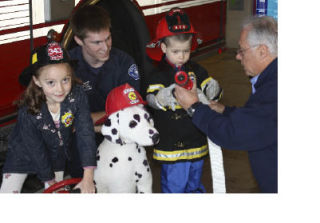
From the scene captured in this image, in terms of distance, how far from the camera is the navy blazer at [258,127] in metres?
2.15

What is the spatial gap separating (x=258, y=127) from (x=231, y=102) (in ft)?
11.0

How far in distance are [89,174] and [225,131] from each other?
70cm

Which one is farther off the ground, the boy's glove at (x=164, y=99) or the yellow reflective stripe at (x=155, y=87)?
the yellow reflective stripe at (x=155, y=87)

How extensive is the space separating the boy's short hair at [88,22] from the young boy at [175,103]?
33cm

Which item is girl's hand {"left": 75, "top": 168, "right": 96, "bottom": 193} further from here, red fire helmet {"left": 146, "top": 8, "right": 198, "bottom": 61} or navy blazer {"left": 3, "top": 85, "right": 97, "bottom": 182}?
red fire helmet {"left": 146, "top": 8, "right": 198, "bottom": 61}

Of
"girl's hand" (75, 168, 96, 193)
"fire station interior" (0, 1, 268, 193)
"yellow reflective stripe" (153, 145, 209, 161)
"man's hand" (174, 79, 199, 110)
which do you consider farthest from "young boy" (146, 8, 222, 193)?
"fire station interior" (0, 1, 268, 193)

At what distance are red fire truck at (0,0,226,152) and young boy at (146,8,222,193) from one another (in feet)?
1.06

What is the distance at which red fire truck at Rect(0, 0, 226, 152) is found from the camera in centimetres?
332

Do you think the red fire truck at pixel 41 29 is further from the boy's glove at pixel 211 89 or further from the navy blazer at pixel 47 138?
the boy's glove at pixel 211 89

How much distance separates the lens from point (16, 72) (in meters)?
3.41

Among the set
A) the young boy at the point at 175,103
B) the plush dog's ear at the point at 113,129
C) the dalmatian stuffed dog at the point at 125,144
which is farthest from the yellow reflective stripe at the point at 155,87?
the plush dog's ear at the point at 113,129

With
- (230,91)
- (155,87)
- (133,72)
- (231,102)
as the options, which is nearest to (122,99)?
(155,87)
